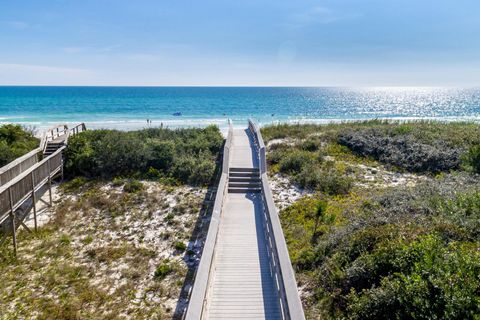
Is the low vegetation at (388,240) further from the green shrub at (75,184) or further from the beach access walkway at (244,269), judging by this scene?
the green shrub at (75,184)

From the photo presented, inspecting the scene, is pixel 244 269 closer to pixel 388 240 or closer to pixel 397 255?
pixel 388 240

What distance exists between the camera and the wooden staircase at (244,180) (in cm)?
1419

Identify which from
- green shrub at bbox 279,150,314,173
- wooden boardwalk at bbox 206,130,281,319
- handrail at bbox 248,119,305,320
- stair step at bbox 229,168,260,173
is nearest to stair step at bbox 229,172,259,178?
stair step at bbox 229,168,260,173

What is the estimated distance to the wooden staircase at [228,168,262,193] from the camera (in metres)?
14.2

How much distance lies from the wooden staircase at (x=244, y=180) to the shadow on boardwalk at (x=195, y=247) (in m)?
1.34

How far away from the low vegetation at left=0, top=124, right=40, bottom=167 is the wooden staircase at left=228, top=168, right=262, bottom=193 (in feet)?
38.6

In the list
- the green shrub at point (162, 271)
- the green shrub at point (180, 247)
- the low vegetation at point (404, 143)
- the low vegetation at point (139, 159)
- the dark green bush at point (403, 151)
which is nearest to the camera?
the green shrub at point (162, 271)

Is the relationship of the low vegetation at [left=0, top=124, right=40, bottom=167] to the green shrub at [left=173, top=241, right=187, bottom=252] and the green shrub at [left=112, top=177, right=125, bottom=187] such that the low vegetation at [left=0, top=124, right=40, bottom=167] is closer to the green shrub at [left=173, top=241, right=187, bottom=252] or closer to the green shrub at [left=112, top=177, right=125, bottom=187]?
the green shrub at [left=112, top=177, right=125, bottom=187]

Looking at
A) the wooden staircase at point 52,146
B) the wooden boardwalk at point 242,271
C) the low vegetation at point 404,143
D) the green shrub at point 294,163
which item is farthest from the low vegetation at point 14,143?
the low vegetation at point 404,143

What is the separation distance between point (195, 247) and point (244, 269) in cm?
305

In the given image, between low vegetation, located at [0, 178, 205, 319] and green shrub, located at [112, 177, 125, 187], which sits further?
green shrub, located at [112, 177, 125, 187]

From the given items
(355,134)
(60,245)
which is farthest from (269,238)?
(355,134)

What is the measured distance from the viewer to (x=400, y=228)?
8.10 metres

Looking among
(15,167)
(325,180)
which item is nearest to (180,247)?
(325,180)
